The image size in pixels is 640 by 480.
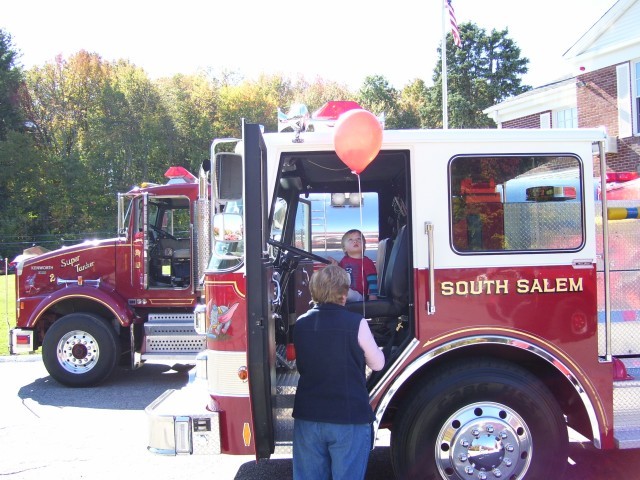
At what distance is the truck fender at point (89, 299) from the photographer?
7527mm

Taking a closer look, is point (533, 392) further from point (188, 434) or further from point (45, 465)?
point (45, 465)

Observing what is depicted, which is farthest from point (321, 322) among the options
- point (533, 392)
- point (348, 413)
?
point (533, 392)

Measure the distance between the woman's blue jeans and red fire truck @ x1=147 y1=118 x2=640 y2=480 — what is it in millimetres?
358

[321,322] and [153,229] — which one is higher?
[153,229]

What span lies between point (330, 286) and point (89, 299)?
560 centimetres

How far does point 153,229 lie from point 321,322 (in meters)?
5.78

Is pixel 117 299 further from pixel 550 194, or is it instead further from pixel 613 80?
pixel 613 80

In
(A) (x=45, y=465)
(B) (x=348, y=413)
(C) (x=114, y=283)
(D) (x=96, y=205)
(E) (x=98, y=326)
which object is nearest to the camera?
(B) (x=348, y=413)

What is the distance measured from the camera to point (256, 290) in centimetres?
331

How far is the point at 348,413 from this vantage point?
3.00 metres

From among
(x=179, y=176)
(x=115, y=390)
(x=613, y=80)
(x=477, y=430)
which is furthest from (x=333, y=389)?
(x=613, y=80)

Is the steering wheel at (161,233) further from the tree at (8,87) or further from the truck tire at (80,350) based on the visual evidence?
the tree at (8,87)

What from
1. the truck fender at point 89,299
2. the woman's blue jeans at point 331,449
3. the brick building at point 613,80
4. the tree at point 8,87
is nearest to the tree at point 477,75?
the brick building at point 613,80

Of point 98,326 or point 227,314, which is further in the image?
point 98,326
